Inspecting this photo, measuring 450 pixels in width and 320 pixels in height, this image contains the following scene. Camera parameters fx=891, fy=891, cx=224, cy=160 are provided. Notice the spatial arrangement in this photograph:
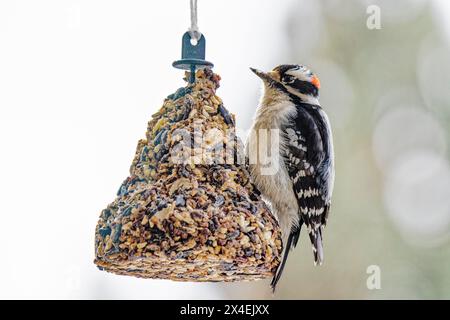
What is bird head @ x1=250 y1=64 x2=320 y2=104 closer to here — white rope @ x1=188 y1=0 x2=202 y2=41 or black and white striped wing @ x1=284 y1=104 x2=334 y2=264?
black and white striped wing @ x1=284 y1=104 x2=334 y2=264

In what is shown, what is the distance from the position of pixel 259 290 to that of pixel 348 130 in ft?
5.00

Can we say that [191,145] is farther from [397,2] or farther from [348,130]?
[397,2]

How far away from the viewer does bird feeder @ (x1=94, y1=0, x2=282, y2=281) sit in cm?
346

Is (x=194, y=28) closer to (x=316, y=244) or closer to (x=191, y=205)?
(x=191, y=205)

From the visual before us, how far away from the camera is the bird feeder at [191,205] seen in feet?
11.3

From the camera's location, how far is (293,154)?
416 cm

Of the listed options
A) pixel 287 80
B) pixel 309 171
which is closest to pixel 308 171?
pixel 309 171

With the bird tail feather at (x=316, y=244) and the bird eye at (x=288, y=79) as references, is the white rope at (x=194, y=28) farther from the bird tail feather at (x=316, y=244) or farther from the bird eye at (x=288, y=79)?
the bird tail feather at (x=316, y=244)

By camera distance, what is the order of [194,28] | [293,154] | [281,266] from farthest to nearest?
[293,154]
[281,266]
[194,28]

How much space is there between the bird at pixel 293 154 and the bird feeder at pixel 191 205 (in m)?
0.24

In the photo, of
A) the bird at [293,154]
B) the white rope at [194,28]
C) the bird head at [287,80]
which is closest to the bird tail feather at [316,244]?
the bird at [293,154]

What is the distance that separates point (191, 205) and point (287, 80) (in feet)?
3.29

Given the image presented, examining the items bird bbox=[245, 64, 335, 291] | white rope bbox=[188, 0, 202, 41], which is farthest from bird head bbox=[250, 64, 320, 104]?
white rope bbox=[188, 0, 202, 41]

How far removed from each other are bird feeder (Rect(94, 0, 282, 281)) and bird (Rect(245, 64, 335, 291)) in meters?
0.24
